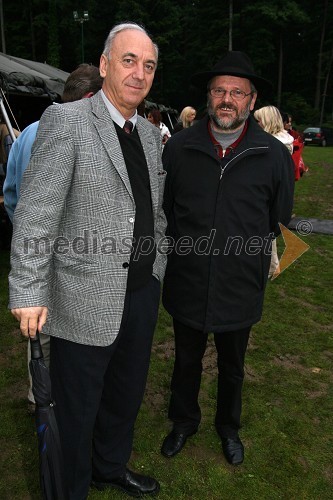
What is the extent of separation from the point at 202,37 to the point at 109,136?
44.0m

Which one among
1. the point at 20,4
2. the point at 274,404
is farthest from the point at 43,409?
the point at 20,4

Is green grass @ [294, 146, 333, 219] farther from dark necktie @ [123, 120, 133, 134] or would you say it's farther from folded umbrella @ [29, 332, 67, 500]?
folded umbrella @ [29, 332, 67, 500]

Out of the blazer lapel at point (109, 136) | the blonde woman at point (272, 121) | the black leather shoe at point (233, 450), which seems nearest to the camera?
the blazer lapel at point (109, 136)

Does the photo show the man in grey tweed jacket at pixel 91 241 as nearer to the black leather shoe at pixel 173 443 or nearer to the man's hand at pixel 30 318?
the man's hand at pixel 30 318

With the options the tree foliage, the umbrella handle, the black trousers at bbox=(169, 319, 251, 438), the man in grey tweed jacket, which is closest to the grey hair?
the man in grey tweed jacket

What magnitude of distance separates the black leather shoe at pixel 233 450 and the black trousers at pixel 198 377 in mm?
38

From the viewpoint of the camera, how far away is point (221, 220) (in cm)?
237

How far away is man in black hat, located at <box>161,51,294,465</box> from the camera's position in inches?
92.9

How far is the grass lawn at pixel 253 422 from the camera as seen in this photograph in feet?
8.47

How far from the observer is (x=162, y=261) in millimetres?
2346

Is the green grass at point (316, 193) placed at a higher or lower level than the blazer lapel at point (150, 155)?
lower

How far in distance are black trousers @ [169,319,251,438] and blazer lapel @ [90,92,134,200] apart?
115 cm

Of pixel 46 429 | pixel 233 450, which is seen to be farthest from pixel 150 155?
pixel 233 450

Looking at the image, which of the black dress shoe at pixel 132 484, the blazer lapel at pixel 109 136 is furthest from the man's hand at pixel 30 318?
the black dress shoe at pixel 132 484
